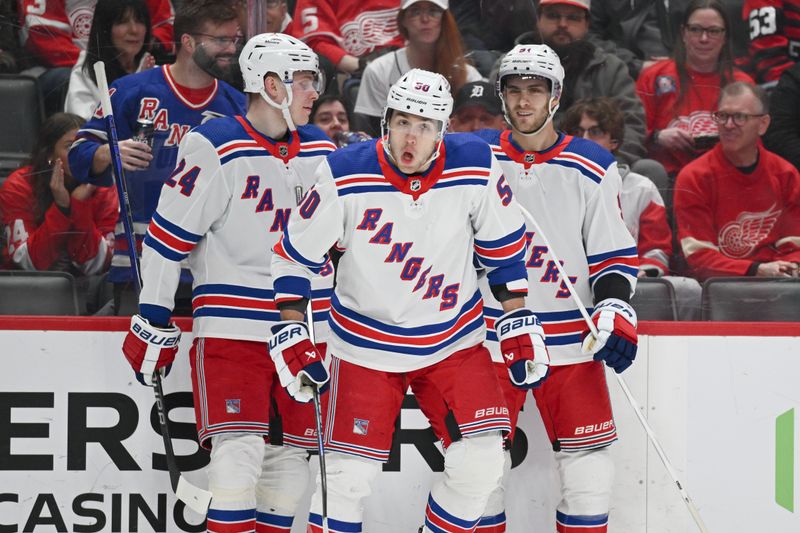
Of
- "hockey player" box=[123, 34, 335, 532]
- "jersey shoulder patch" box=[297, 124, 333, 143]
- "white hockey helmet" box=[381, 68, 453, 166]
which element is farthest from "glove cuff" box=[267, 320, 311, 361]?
"jersey shoulder patch" box=[297, 124, 333, 143]

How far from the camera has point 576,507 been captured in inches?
128

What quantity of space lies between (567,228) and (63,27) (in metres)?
1.72

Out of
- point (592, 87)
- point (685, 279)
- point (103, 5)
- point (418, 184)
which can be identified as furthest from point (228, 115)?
point (685, 279)

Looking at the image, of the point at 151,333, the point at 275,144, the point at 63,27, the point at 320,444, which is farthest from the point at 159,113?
the point at 320,444

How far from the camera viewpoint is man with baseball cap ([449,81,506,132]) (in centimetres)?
369

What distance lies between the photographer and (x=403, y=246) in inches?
117

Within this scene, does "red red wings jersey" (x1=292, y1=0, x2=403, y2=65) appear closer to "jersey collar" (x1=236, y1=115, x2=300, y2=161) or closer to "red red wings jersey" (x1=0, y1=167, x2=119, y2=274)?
"jersey collar" (x1=236, y1=115, x2=300, y2=161)

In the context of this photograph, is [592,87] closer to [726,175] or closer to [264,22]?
[726,175]

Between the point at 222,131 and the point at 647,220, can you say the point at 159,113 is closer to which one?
the point at 222,131

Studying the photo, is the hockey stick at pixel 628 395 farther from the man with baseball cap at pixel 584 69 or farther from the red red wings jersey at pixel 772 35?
the red red wings jersey at pixel 772 35

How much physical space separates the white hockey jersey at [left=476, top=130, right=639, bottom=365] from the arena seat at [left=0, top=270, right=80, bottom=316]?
131cm

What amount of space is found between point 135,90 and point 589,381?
5.47ft

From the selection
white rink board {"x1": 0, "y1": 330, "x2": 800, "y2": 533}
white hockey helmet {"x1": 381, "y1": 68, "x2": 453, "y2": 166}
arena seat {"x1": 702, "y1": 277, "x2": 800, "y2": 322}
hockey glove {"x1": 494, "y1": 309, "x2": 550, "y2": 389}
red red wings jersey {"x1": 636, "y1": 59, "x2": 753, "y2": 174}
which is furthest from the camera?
red red wings jersey {"x1": 636, "y1": 59, "x2": 753, "y2": 174}

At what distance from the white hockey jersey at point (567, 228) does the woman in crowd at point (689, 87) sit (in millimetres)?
499
